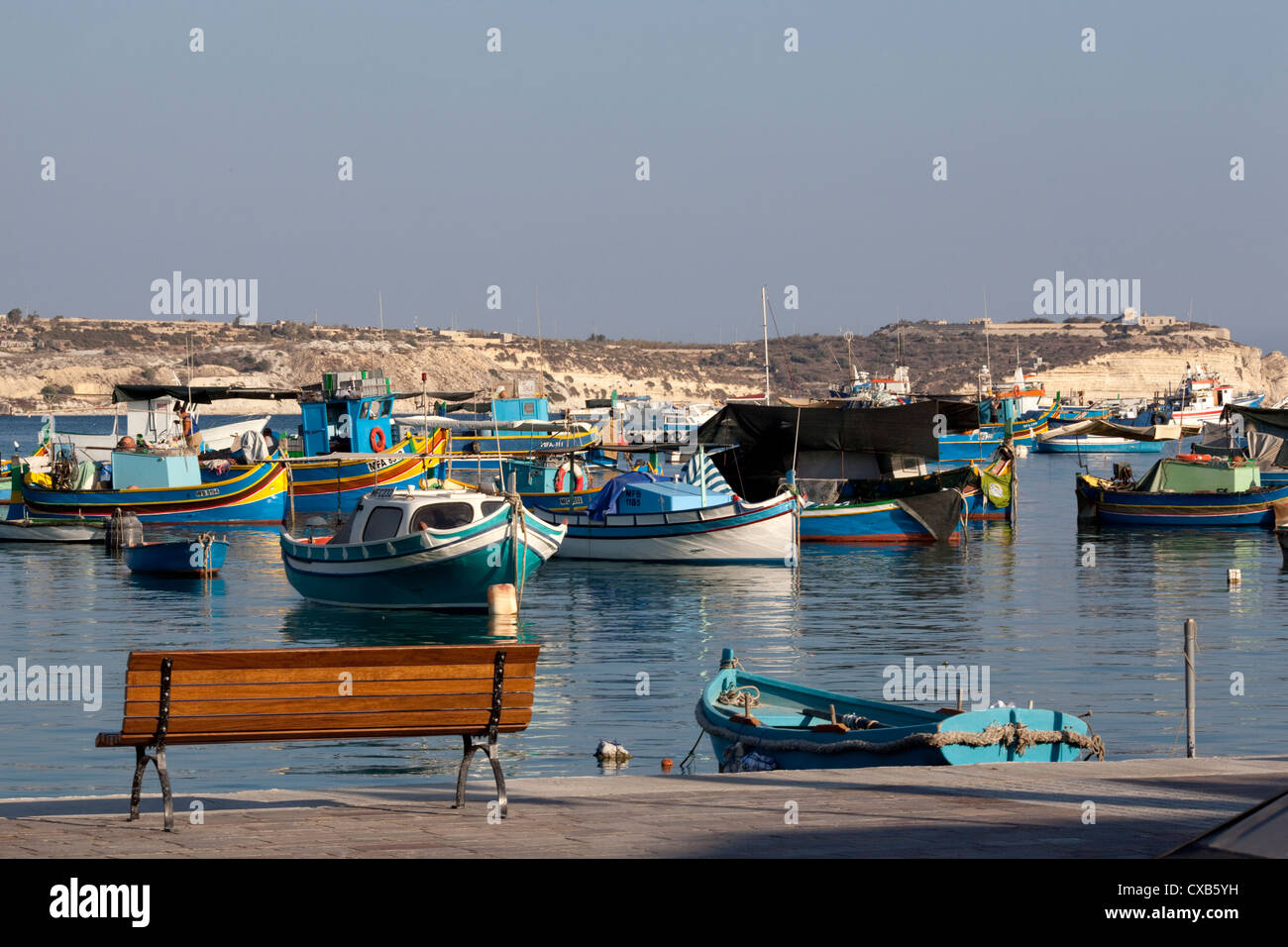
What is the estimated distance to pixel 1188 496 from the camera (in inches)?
1962

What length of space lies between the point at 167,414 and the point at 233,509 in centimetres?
1827

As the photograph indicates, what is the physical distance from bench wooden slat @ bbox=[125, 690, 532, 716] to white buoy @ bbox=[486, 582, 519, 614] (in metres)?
21.0

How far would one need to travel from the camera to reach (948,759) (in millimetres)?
10875

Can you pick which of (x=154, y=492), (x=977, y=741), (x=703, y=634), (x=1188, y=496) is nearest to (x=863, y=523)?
(x=1188, y=496)

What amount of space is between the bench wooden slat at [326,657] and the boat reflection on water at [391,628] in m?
18.3

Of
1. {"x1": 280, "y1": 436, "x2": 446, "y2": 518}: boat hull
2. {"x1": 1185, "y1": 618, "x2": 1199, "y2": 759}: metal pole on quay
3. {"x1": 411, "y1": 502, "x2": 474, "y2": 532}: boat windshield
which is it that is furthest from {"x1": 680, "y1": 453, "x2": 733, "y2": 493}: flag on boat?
{"x1": 1185, "y1": 618, "x2": 1199, "y2": 759}: metal pole on quay

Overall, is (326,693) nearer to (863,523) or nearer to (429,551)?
(429,551)

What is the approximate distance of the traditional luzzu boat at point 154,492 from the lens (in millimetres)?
52781

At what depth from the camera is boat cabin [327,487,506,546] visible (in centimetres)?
2948

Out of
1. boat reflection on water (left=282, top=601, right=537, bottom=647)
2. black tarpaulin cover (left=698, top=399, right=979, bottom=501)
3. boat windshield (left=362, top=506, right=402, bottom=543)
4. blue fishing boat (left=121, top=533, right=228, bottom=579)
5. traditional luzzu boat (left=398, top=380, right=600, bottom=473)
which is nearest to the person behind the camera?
boat reflection on water (left=282, top=601, right=537, bottom=647)

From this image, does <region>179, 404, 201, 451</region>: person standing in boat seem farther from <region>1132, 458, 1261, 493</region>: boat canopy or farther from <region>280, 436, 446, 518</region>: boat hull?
<region>1132, 458, 1261, 493</region>: boat canopy

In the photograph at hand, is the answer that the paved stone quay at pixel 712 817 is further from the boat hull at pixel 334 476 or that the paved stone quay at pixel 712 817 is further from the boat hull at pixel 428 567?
the boat hull at pixel 334 476

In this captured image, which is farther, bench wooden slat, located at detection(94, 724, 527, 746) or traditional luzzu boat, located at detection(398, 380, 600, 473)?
traditional luzzu boat, located at detection(398, 380, 600, 473)

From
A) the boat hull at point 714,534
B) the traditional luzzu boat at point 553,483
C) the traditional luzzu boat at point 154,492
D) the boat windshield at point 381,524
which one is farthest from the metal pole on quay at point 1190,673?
the traditional luzzu boat at point 154,492
